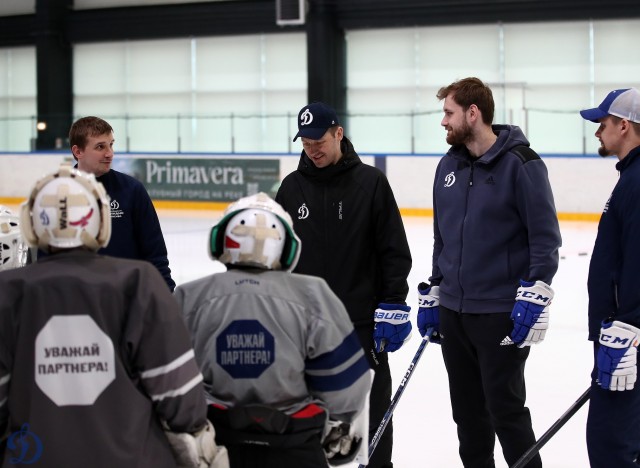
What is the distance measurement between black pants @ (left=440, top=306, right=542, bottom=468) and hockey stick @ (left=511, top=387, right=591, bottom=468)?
114 millimetres

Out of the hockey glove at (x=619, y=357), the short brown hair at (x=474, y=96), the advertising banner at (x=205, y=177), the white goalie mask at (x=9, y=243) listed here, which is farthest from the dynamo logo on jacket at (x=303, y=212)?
the advertising banner at (x=205, y=177)

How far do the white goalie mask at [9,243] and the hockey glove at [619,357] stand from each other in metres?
1.66

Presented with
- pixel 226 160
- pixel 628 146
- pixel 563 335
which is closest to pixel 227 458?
pixel 628 146

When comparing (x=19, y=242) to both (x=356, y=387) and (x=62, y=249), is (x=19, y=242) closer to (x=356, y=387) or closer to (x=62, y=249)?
(x=62, y=249)

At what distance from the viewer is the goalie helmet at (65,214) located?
179 centimetres

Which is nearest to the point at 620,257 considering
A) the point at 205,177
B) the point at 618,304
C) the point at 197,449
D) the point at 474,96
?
the point at 618,304

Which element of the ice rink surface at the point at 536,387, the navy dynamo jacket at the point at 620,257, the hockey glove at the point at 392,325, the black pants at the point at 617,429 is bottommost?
the ice rink surface at the point at 536,387

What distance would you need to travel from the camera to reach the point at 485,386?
311 cm

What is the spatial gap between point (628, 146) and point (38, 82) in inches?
713

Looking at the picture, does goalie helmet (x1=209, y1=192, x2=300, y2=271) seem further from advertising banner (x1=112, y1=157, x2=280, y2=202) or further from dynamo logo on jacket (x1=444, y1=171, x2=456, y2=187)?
advertising banner (x1=112, y1=157, x2=280, y2=202)

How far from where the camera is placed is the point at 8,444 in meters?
1.78

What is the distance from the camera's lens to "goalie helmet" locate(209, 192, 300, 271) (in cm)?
200

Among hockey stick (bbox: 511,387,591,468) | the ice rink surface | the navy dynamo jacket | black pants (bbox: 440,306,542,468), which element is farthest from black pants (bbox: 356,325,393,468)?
the navy dynamo jacket

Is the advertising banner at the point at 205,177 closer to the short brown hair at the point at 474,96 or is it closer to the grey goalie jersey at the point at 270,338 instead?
the short brown hair at the point at 474,96
